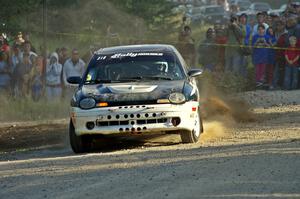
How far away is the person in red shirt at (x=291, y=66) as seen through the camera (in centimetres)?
2236

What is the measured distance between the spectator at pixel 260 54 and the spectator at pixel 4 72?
6.82m

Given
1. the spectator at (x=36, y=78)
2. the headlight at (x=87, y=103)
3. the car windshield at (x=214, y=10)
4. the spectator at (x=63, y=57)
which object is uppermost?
the headlight at (x=87, y=103)

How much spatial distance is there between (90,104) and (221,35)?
489 inches

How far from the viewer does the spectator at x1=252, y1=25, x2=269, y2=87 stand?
75.1ft

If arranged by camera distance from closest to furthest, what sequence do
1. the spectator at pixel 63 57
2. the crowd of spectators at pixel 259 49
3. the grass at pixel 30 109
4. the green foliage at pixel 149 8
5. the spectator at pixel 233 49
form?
1. the grass at pixel 30 109
2. the spectator at pixel 63 57
3. the crowd of spectators at pixel 259 49
4. the spectator at pixel 233 49
5. the green foliage at pixel 149 8

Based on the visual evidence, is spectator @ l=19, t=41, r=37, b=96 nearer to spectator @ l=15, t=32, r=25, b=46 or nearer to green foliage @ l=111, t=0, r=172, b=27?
spectator @ l=15, t=32, r=25, b=46

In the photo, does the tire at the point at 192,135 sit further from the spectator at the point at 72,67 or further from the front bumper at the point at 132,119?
the spectator at the point at 72,67

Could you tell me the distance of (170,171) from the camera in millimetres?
9367

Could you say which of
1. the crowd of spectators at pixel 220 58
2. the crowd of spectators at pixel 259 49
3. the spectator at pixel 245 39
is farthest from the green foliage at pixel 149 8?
the spectator at pixel 245 39

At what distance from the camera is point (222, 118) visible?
16.6m

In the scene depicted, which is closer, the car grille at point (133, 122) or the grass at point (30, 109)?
the car grille at point (133, 122)

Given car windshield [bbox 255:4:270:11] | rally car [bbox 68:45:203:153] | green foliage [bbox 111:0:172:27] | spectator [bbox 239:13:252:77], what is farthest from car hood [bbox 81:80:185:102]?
car windshield [bbox 255:4:270:11]

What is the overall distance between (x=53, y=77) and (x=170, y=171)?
12483 mm

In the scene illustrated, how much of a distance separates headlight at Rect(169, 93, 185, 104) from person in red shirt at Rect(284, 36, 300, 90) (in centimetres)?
1077
